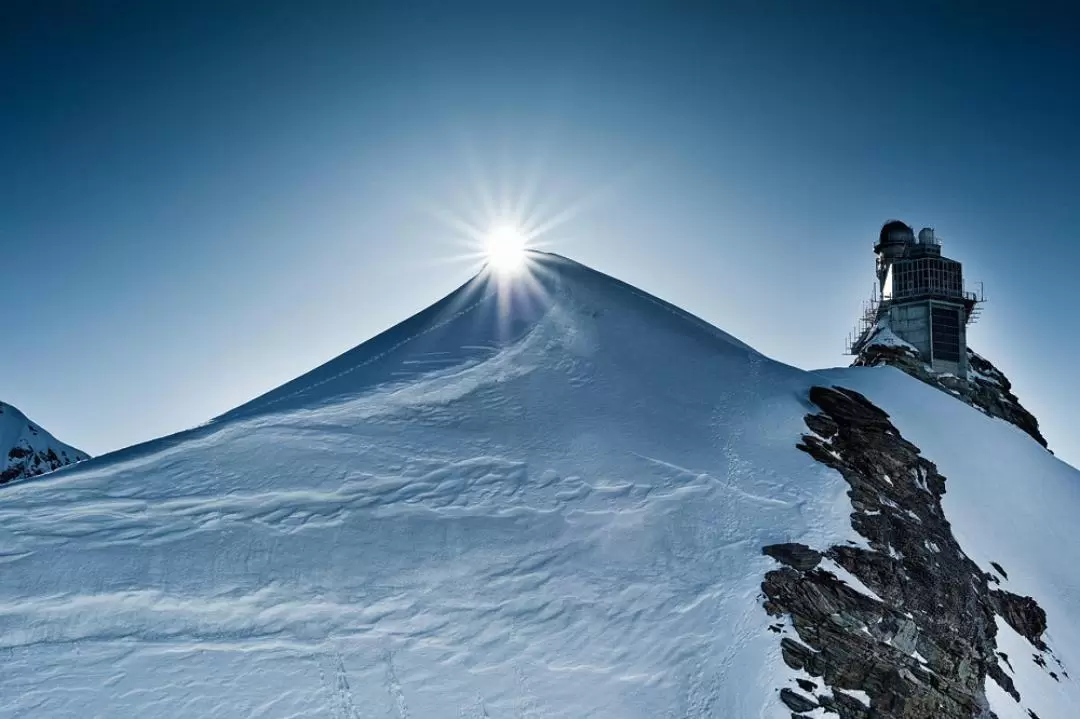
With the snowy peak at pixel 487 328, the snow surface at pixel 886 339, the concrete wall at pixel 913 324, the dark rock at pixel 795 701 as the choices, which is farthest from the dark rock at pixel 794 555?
the concrete wall at pixel 913 324

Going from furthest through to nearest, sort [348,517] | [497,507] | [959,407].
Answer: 1. [959,407]
2. [497,507]
3. [348,517]

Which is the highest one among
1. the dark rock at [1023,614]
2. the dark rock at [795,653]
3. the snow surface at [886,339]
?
the snow surface at [886,339]

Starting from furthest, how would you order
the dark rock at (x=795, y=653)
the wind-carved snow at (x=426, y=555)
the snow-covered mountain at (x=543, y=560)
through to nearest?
the dark rock at (x=795, y=653) < the snow-covered mountain at (x=543, y=560) < the wind-carved snow at (x=426, y=555)

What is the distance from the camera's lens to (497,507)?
1847 centimetres

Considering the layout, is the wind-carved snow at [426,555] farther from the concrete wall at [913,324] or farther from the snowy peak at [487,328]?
the concrete wall at [913,324]

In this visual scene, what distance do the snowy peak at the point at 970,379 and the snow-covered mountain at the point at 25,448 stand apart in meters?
149

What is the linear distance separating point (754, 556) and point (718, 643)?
11.0 feet

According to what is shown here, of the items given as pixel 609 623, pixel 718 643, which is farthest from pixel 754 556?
pixel 609 623

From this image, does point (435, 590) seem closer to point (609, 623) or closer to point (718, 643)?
point (609, 623)

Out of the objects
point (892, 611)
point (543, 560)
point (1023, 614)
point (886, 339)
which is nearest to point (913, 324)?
point (886, 339)

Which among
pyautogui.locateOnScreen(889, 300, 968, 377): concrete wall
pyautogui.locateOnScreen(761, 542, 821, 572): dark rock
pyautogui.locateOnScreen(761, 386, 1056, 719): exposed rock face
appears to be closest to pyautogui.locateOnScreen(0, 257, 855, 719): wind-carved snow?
pyautogui.locateOnScreen(761, 542, 821, 572): dark rock

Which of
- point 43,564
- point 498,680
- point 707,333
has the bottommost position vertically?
point 498,680

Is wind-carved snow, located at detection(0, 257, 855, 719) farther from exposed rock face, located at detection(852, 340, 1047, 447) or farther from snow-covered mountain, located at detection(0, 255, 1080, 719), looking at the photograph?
exposed rock face, located at detection(852, 340, 1047, 447)

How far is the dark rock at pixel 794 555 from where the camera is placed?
17234mm
